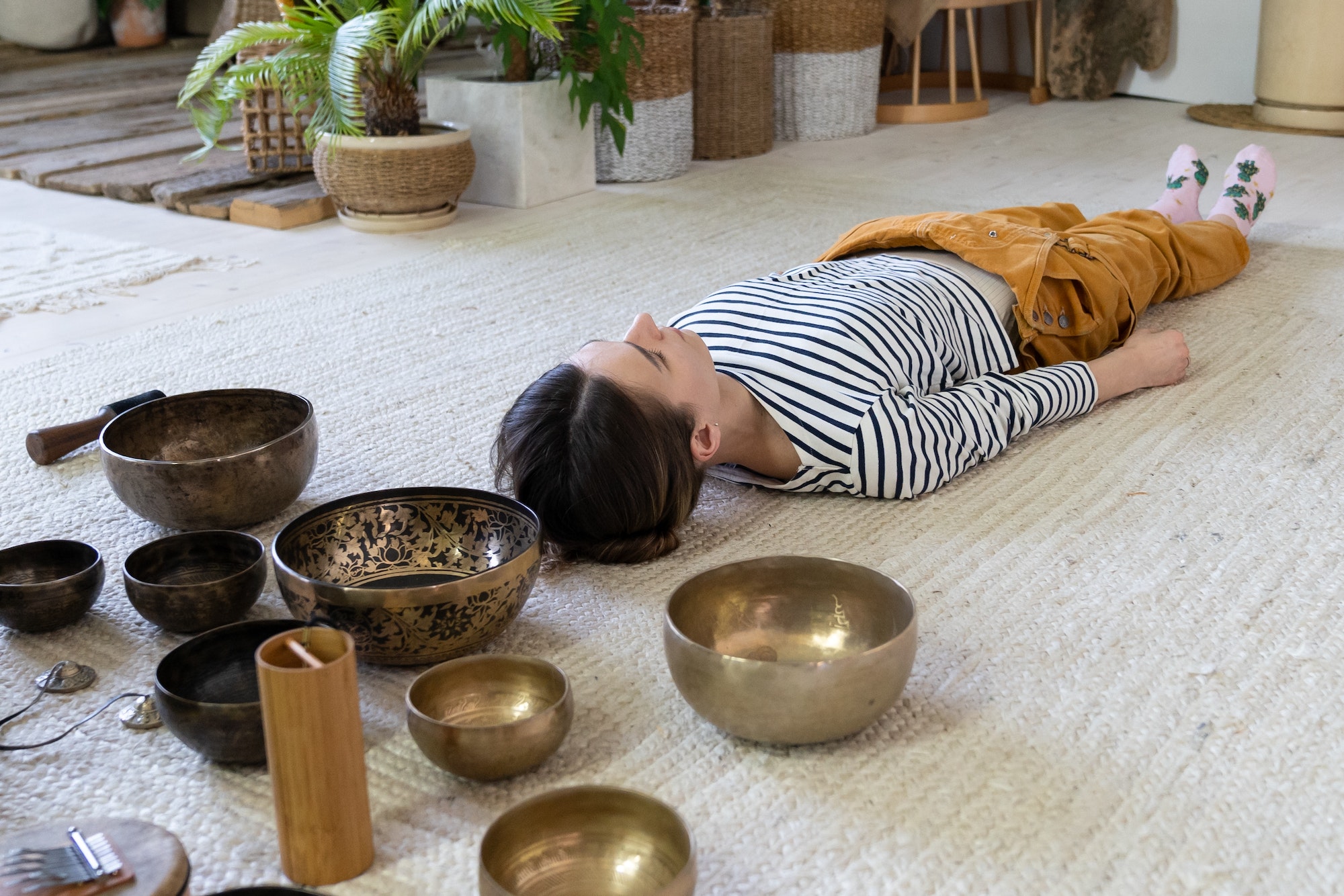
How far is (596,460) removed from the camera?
1191mm

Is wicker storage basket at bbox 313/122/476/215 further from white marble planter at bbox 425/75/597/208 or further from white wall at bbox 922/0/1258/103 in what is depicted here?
white wall at bbox 922/0/1258/103

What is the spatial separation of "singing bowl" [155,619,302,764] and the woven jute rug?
350 centimetres

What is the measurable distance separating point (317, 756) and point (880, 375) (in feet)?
2.74

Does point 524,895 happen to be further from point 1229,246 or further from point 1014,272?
point 1229,246

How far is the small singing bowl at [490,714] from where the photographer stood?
2.97 feet

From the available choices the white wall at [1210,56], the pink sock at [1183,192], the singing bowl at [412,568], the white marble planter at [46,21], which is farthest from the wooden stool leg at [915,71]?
the white marble planter at [46,21]

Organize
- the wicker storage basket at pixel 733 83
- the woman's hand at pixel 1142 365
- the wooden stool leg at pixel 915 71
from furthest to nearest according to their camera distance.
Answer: the wooden stool leg at pixel 915 71, the wicker storage basket at pixel 733 83, the woman's hand at pixel 1142 365

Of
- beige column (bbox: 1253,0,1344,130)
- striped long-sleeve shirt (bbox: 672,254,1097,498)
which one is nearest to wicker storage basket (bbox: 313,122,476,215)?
striped long-sleeve shirt (bbox: 672,254,1097,498)

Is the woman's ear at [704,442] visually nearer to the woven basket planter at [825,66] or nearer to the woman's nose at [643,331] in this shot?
the woman's nose at [643,331]

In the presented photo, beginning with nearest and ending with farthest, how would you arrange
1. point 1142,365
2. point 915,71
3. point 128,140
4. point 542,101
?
point 1142,365
point 542,101
point 128,140
point 915,71

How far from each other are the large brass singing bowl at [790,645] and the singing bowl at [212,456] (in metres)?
0.51

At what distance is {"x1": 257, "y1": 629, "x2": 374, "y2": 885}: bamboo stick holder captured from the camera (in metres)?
0.77

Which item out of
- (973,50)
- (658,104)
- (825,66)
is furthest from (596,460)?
(973,50)

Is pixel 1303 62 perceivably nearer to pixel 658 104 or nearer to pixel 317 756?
pixel 658 104
